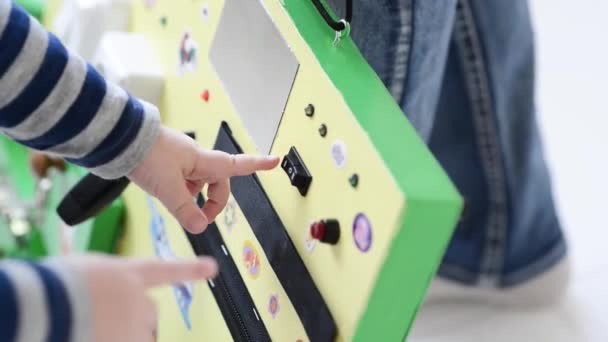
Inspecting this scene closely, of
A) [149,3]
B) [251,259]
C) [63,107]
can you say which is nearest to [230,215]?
[251,259]

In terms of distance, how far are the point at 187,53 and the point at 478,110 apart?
0.31 m

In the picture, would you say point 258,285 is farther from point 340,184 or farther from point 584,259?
point 584,259

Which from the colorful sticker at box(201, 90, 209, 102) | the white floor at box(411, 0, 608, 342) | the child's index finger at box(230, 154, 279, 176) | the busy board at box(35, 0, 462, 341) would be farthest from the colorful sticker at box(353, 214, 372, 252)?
the white floor at box(411, 0, 608, 342)

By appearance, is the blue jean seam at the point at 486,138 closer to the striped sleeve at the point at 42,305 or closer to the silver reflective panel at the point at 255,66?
the silver reflective panel at the point at 255,66

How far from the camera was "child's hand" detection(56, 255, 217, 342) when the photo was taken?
38 cm

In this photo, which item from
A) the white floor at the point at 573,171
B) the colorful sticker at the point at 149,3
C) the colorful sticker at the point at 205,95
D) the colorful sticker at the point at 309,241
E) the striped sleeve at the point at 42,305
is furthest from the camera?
the white floor at the point at 573,171

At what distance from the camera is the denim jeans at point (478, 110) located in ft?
1.85

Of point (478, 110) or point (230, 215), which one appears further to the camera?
point (478, 110)

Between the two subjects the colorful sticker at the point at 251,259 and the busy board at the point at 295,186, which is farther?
the colorful sticker at the point at 251,259

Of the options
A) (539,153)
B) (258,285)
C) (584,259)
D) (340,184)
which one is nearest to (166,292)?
(258,285)

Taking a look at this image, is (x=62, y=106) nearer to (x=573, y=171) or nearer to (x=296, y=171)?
(x=296, y=171)

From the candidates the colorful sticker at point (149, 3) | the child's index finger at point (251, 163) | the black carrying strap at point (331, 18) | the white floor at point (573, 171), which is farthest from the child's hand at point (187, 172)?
the white floor at point (573, 171)

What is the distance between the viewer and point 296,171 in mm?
490

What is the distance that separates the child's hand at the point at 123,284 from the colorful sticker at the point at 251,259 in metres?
0.13
